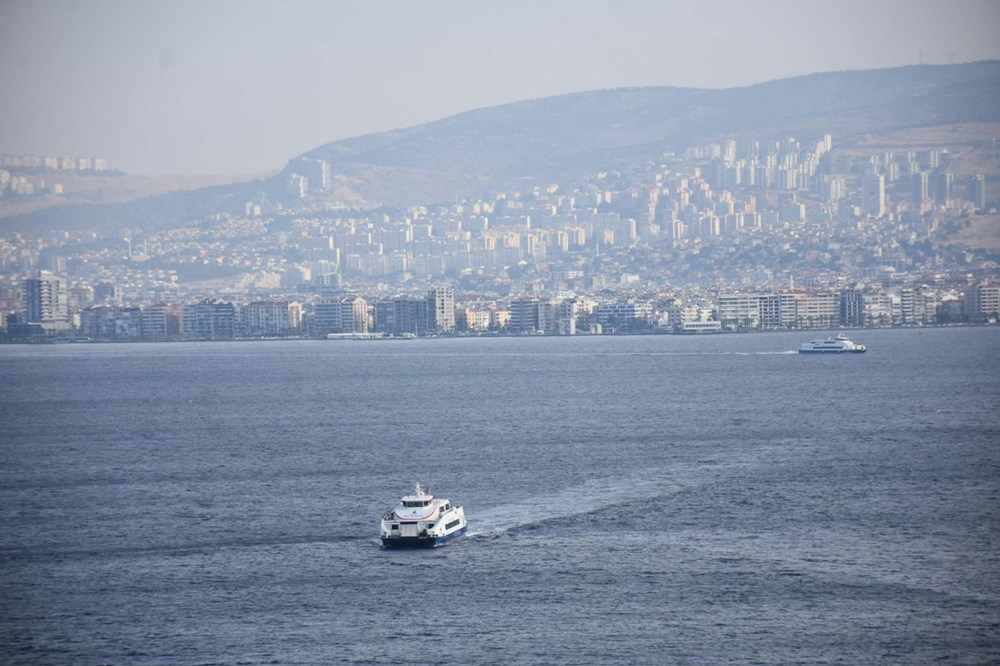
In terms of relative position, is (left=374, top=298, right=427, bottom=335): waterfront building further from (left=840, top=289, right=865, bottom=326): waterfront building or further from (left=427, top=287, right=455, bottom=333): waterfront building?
(left=840, top=289, right=865, bottom=326): waterfront building

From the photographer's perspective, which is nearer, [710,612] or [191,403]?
[710,612]

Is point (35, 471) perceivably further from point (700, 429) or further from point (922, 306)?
point (922, 306)

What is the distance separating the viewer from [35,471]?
39.2m

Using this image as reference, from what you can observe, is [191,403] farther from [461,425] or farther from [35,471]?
[35,471]

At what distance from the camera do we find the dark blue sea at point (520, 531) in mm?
22500

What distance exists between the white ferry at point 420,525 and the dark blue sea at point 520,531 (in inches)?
14.3

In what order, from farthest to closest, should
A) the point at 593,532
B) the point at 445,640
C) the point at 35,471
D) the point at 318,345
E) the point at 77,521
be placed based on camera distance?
1. the point at 318,345
2. the point at 35,471
3. the point at 77,521
4. the point at 593,532
5. the point at 445,640

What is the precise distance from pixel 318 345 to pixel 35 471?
→ 94.8m

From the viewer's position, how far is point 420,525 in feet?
93.1

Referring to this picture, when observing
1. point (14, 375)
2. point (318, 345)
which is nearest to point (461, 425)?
point (14, 375)

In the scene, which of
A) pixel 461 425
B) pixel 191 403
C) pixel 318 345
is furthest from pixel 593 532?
pixel 318 345

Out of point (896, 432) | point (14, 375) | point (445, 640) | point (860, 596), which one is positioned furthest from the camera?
point (14, 375)

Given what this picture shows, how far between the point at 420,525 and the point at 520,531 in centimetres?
207

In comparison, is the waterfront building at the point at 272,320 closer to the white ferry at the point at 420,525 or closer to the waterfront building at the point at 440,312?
the waterfront building at the point at 440,312
